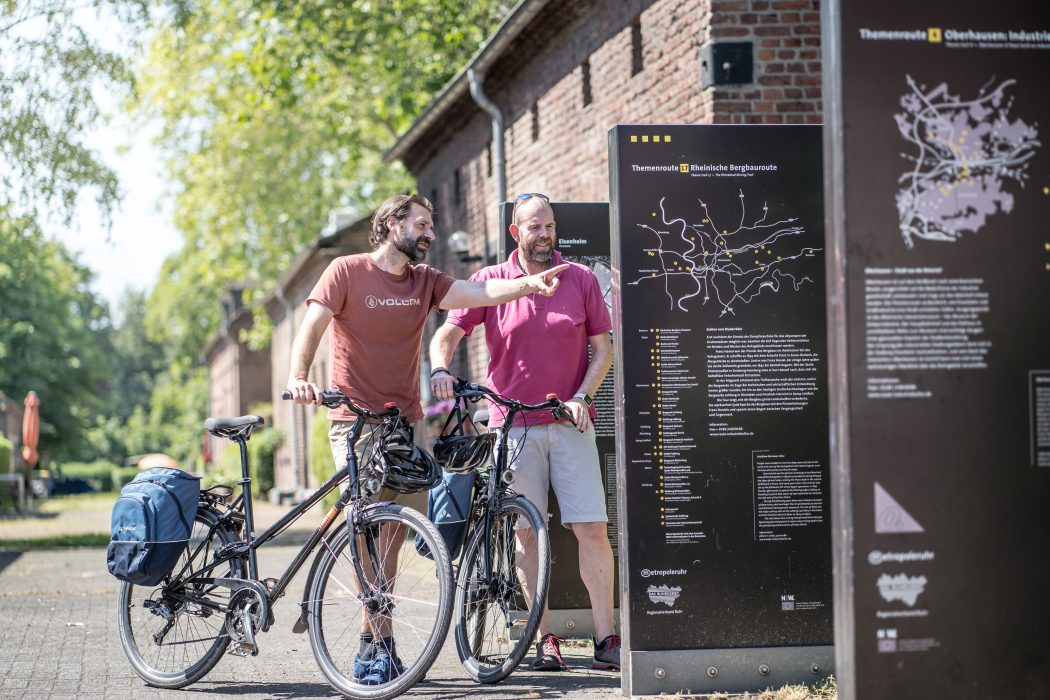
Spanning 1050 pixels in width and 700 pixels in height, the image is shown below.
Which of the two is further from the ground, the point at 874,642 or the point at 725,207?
the point at 725,207

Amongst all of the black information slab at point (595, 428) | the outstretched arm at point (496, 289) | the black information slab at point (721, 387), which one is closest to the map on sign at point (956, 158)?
the black information slab at point (721, 387)

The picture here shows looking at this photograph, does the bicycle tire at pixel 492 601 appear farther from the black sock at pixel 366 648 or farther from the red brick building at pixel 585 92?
the red brick building at pixel 585 92

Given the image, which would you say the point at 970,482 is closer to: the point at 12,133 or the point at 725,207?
the point at 725,207

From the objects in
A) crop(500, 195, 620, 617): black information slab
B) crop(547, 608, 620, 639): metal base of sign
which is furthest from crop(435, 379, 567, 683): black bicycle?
crop(547, 608, 620, 639): metal base of sign

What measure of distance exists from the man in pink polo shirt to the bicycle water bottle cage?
884mm

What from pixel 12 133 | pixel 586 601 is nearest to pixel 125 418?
pixel 12 133

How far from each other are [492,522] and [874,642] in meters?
2.09

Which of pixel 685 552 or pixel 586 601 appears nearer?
pixel 685 552

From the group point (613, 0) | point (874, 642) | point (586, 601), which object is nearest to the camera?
point (874, 642)

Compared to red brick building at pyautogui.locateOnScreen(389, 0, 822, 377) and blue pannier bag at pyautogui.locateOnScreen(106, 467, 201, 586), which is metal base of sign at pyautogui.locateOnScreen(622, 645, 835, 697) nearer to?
blue pannier bag at pyautogui.locateOnScreen(106, 467, 201, 586)

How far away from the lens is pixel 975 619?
14.0 ft

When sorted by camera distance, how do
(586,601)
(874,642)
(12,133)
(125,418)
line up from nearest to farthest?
(874,642)
(586,601)
(12,133)
(125,418)

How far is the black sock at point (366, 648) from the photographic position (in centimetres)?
569

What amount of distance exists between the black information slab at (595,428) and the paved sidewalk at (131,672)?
34cm
